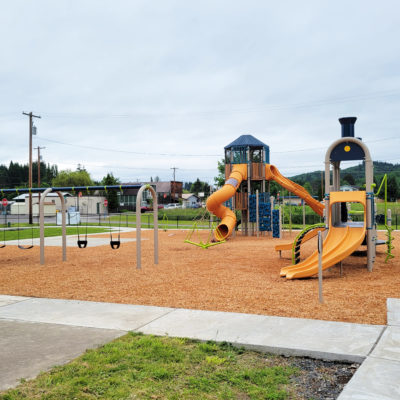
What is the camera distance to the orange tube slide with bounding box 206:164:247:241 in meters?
20.1

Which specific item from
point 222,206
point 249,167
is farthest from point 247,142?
point 222,206

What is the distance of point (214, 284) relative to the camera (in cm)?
891

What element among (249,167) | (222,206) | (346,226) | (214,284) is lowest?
(214,284)

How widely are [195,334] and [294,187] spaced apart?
1875 centimetres

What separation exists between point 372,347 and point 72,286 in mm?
6551

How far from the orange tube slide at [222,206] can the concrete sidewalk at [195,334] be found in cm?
1331

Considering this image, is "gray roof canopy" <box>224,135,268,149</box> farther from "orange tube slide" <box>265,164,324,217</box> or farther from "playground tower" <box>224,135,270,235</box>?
"orange tube slide" <box>265,164,324,217</box>

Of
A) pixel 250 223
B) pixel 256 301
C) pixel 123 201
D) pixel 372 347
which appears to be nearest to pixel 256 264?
pixel 256 301

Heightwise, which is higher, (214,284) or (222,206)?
(222,206)

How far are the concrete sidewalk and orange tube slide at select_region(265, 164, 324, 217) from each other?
16141 millimetres

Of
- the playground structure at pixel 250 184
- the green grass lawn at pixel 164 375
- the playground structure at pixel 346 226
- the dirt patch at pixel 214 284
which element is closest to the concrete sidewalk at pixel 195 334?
the green grass lawn at pixel 164 375

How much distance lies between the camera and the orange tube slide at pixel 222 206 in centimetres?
2014

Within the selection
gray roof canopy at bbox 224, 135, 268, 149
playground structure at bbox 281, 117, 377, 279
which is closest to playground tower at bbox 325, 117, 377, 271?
playground structure at bbox 281, 117, 377, 279

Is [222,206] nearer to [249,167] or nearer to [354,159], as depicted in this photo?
[249,167]
